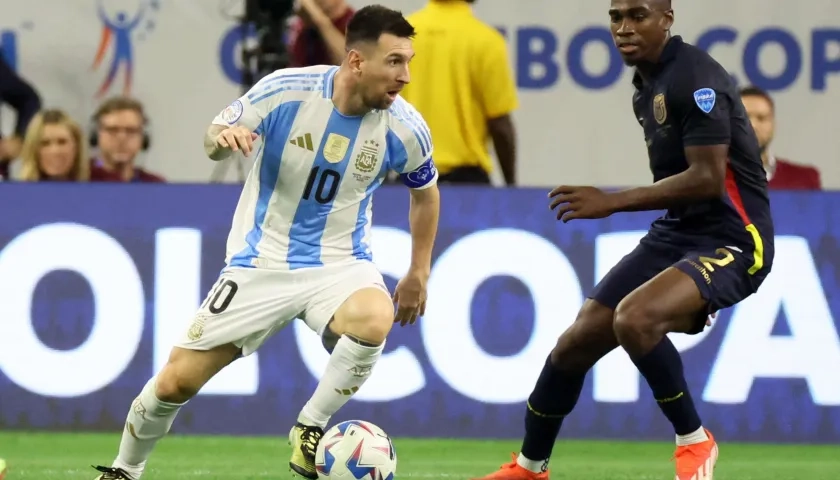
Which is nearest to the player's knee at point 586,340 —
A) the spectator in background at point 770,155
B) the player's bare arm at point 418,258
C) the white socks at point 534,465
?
the white socks at point 534,465

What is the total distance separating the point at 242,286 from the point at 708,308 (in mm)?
1729

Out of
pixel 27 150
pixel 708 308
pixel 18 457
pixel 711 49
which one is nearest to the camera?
pixel 708 308

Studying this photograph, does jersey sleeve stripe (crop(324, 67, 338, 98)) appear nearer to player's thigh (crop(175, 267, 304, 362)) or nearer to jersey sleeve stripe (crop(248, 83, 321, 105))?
jersey sleeve stripe (crop(248, 83, 321, 105))

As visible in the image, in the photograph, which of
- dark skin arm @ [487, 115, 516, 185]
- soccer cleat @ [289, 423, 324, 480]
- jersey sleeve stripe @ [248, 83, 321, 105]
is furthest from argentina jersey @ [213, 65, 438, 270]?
dark skin arm @ [487, 115, 516, 185]

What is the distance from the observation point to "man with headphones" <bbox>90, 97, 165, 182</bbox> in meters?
9.58

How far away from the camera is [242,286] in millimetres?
6391

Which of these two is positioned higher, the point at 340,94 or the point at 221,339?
the point at 340,94

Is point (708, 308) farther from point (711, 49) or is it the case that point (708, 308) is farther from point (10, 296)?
point (711, 49)

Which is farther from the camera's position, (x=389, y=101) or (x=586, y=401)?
(x=586, y=401)

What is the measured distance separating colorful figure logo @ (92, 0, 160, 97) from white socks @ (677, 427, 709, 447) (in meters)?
5.60

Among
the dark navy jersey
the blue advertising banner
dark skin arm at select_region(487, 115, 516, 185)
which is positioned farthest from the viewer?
dark skin arm at select_region(487, 115, 516, 185)

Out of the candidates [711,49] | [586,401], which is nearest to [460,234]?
[586,401]

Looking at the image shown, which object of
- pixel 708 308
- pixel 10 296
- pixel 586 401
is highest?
pixel 708 308

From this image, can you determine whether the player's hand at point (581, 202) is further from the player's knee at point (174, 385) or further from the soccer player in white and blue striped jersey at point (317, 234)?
the player's knee at point (174, 385)
